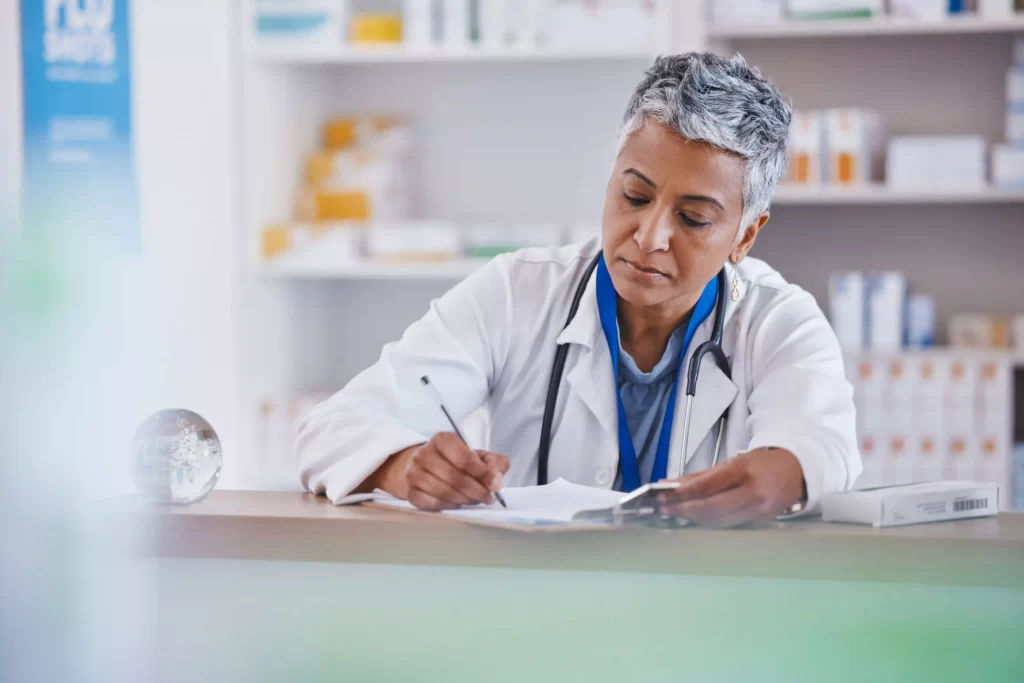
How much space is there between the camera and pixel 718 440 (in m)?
1.88

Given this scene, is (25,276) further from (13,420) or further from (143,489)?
(143,489)

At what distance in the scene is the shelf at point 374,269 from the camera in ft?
11.8

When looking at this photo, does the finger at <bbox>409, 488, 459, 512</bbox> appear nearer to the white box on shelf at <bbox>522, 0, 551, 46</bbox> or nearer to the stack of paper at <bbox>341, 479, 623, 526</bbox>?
the stack of paper at <bbox>341, 479, 623, 526</bbox>

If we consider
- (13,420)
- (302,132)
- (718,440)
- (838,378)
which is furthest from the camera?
(302,132)

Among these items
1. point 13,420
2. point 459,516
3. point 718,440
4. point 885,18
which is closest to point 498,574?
point 459,516

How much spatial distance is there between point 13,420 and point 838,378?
6.31 ft

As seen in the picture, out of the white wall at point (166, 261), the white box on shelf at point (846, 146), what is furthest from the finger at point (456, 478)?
the white box on shelf at point (846, 146)

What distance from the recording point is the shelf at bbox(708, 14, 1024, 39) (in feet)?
11.0

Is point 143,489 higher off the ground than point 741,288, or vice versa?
point 741,288

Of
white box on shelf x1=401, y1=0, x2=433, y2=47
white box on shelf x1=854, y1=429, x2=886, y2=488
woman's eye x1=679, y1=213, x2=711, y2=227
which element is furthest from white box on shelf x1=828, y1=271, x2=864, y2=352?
woman's eye x1=679, y1=213, x2=711, y2=227

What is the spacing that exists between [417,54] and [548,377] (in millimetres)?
1896

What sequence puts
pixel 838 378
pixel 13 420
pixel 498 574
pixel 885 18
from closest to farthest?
1. pixel 498 574
2. pixel 838 378
3. pixel 13 420
4. pixel 885 18

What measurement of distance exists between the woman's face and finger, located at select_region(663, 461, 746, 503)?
0.46 m

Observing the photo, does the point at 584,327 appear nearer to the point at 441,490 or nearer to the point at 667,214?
the point at 667,214
